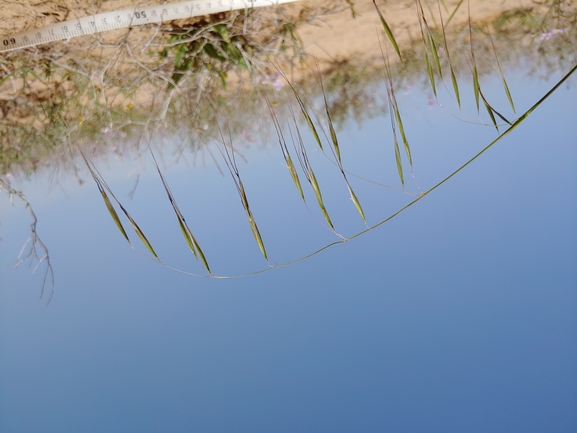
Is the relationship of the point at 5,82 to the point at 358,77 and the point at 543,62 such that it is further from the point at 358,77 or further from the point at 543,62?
the point at 543,62

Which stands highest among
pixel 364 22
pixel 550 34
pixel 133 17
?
pixel 133 17

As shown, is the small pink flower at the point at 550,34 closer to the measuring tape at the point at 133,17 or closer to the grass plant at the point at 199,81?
the grass plant at the point at 199,81

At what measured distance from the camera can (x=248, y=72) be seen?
2238 millimetres

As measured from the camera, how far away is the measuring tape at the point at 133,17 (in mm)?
1999

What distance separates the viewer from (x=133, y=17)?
6.66 feet

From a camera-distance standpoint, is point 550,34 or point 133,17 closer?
point 133,17

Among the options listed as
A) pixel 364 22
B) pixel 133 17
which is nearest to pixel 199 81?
pixel 133 17

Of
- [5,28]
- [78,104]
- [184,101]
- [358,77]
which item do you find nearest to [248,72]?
[184,101]

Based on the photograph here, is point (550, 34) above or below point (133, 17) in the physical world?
below

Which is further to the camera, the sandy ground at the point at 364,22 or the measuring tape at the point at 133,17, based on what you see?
the sandy ground at the point at 364,22

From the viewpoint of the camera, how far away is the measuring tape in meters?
2.00

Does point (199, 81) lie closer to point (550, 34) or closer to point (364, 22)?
point (364, 22)


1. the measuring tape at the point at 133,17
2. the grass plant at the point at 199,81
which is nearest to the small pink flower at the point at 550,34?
the grass plant at the point at 199,81

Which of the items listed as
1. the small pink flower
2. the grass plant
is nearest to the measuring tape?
the grass plant
